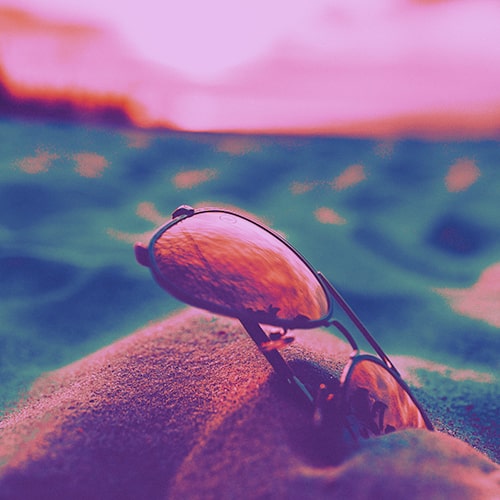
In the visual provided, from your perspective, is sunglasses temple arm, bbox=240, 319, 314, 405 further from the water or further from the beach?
the water

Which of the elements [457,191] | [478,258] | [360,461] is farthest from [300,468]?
[457,191]

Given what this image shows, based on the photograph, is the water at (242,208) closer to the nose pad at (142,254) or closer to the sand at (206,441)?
the sand at (206,441)

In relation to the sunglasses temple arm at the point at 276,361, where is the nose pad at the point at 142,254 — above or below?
above

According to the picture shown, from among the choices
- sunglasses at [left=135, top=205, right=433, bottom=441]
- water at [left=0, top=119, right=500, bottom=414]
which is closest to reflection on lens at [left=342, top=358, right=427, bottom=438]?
sunglasses at [left=135, top=205, right=433, bottom=441]

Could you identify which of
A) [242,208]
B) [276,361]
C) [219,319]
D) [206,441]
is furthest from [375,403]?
[242,208]

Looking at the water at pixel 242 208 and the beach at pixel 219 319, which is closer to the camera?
the beach at pixel 219 319

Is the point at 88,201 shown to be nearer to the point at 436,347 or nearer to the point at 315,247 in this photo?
the point at 315,247

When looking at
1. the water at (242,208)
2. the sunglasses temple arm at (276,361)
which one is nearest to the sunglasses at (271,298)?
the sunglasses temple arm at (276,361)

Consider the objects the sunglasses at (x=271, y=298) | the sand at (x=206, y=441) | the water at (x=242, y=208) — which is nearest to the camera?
the sand at (x=206, y=441)
